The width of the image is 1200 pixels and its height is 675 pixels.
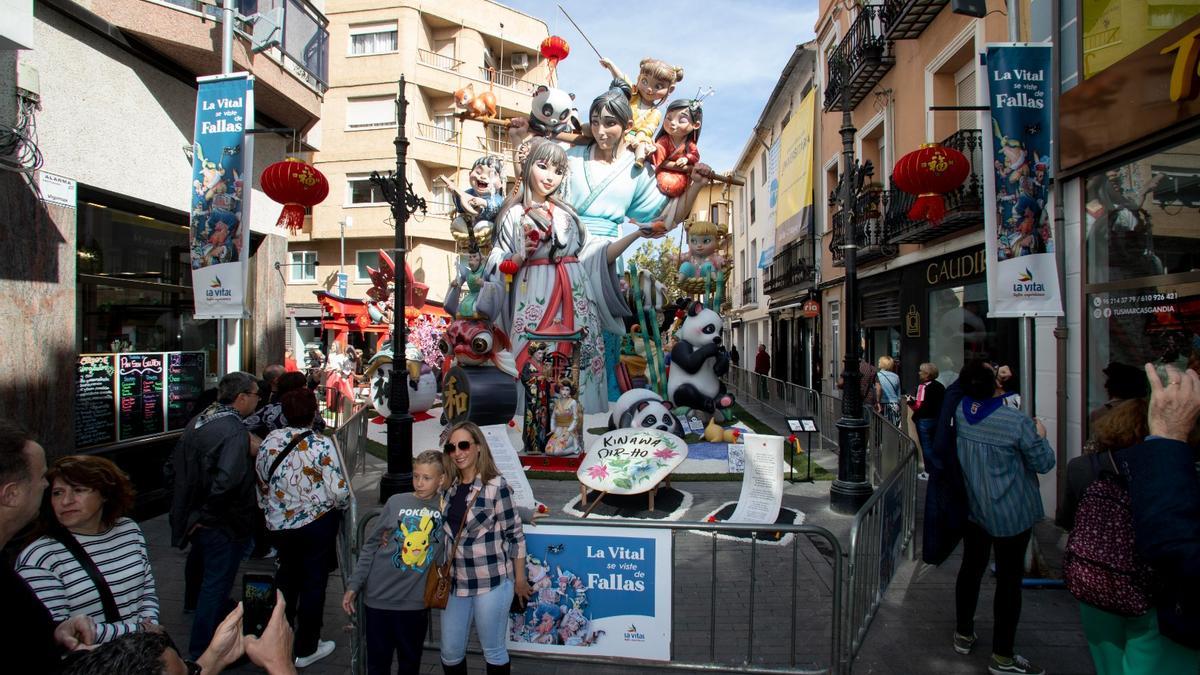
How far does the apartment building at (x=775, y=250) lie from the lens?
72.5 feet

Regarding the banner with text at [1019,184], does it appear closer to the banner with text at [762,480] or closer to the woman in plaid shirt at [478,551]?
the banner with text at [762,480]

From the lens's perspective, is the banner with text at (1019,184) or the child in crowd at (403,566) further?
the banner with text at (1019,184)

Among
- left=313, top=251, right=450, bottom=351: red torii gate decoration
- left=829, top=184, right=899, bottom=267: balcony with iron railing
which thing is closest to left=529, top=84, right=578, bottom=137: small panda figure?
left=829, top=184, right=899, bottom=267: balcony with iron railing

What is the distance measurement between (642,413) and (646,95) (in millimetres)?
6092

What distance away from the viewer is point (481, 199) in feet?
43.0

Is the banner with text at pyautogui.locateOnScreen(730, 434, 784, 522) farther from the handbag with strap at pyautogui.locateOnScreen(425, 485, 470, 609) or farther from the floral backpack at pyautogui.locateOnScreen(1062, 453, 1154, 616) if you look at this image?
the handbag with strap at pyautogui.locateOnScreen(425, 485, 470, 609)

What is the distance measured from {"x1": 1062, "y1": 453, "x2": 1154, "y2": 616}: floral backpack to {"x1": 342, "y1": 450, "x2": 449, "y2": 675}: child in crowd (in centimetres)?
300

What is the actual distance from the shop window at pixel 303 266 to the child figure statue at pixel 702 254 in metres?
19.6

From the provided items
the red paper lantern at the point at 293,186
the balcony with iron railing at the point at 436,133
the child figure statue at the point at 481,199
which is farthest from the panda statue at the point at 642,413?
the balcony with iron railing at the point at 436,133

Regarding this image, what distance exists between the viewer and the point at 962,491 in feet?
14.1

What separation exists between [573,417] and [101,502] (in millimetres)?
7466

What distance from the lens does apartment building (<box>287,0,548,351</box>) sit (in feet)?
88.5

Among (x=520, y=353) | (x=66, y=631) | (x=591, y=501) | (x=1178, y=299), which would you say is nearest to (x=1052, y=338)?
(x=1178, y=299)

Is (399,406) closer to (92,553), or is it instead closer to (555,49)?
(92,553)
